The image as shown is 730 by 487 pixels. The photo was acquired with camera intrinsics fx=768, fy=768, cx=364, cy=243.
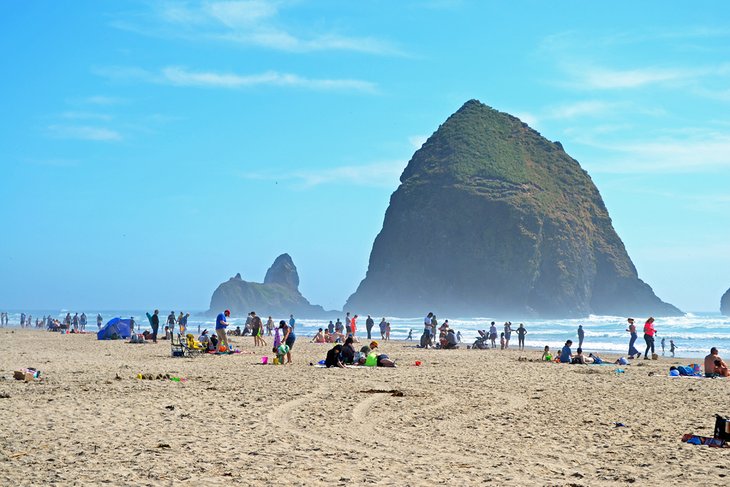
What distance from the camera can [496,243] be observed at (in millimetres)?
113938

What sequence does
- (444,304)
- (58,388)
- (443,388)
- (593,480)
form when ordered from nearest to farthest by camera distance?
(593,480)
(58,388)
(443,388)
(444,304)

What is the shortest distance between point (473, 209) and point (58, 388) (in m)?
105

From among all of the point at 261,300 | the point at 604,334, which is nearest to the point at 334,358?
the point at 604,334

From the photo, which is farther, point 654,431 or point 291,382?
point 291,382

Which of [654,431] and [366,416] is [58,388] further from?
[654,431]

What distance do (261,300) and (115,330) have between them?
14049 centimetres

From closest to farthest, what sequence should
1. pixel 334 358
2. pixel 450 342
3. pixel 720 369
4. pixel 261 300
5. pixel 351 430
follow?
pixel 351 430
pixel 720 369
pixel 334 358
pixel 450 342
pixel 261 300

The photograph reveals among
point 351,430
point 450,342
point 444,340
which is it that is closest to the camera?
point 351,430

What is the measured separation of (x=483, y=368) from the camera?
21016 mm

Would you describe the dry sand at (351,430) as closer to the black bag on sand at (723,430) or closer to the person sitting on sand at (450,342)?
the black bag on sand at (723,430)

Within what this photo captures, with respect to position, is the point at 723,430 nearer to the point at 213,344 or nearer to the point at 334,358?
the point at 334,358

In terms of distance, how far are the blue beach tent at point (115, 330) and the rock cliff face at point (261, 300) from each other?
133m

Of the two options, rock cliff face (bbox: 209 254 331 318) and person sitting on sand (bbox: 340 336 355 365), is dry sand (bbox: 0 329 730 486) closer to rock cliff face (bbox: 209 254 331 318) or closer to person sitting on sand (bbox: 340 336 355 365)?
person sitting on sand (bbox: 340 336 355 365)

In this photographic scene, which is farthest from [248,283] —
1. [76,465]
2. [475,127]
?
[76,465]
